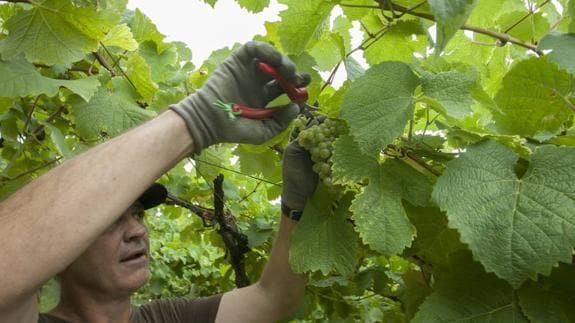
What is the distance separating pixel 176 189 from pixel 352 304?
1.06 m

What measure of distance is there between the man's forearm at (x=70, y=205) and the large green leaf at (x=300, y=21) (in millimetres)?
389

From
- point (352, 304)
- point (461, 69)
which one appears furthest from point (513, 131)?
point (352, 304)

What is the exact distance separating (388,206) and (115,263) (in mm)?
1208

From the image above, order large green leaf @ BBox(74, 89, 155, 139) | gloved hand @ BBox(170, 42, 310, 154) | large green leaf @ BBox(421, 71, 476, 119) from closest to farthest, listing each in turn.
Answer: large green leaf @ BBox(421, 71, 476, 119)
gloved hand @ BBox(170, 42, 310, 154)
large green leaf @ BBox(74, 89, 155, 139)

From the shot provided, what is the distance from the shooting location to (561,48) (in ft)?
4.36

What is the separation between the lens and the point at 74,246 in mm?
1365

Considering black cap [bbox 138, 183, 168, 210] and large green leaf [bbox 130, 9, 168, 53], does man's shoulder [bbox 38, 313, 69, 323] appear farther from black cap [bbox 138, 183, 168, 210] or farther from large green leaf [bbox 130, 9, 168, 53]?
large green leaf [bbox 130, 9, 168, 53]

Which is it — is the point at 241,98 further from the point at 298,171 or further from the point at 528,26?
the point at 528,26

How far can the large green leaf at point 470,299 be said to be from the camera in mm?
1279

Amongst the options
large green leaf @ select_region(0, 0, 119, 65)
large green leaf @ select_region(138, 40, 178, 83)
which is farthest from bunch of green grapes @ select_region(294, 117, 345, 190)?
large green leaf @ select_region(138, 40, 178, 83)

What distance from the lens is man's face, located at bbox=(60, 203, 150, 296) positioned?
217 centimetres

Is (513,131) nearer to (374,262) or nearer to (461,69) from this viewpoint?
(461,69)

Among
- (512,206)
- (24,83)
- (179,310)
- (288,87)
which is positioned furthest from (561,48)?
(179,310)

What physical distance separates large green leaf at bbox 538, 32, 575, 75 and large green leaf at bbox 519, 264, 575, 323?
16.3 inches
